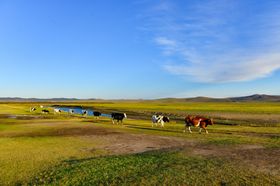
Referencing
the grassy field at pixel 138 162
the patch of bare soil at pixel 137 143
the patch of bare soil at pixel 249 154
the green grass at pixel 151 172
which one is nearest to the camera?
the green grass at pixel 151 172

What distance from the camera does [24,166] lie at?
615 inches

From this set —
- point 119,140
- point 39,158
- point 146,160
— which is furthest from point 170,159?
point 119,140

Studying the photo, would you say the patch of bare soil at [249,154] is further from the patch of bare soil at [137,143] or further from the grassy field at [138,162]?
the patch of bare soil at [137,143]

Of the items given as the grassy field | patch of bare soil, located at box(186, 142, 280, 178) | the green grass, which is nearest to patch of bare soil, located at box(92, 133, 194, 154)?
the grassy field

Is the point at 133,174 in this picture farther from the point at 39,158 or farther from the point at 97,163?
the point at 39,158

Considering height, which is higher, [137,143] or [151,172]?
[137,143]

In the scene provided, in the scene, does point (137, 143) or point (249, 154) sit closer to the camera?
point (249, 154)

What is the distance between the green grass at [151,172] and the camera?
12.5 metres

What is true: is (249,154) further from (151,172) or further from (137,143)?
(137,143)

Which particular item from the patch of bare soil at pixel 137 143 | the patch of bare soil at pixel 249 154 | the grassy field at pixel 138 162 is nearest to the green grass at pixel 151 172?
the grassy field at pixel 138 162

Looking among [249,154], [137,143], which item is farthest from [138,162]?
[137,143]

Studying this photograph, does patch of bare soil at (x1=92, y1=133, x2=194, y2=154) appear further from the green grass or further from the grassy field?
the green grass

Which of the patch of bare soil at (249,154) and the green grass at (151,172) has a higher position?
the patch of bare soil at (249,154)

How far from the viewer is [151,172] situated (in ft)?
45.5
